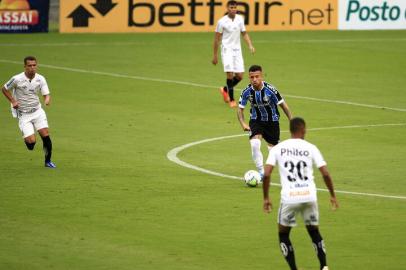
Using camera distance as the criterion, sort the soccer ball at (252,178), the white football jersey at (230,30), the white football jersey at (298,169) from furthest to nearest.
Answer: the white football jersey at (230,30), the soccer ball at (252,178), the white football jersey at (298,169)

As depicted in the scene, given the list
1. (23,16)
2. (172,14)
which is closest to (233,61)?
(172,14)

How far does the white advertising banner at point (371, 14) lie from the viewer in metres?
51.9

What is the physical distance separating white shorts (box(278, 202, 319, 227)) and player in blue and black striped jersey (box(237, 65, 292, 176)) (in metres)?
6.27

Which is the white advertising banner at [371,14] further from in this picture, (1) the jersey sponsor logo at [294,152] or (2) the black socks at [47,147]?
(1) the jersey sponsor logo at [294,152]

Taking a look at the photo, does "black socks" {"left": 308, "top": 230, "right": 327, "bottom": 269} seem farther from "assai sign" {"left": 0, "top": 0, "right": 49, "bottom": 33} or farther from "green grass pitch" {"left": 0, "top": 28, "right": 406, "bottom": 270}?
"assai sign" {"left": 0, "top": 0, "right": 49, "bottom": 33}

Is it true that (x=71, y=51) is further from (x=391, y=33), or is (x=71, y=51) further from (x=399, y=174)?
(x=399, y=174)

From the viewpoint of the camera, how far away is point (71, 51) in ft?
146

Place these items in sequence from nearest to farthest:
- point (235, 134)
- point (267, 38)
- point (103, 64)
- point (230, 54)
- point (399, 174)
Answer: point (399, 174) → point (235, 134) → point (230, 54) → point (103, 64) → point (267, 38)

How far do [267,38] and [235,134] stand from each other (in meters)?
21.5

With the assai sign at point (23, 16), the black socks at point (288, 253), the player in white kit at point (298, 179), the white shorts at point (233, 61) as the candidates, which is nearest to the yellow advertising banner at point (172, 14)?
the assai sign at point (23, 16)

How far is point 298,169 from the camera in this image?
14.0m

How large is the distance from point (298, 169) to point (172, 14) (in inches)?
1462

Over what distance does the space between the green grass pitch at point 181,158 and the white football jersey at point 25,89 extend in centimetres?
136

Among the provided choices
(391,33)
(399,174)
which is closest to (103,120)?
(399,174)
